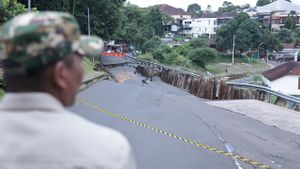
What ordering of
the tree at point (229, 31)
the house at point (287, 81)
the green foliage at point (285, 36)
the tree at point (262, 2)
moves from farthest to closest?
the tree at point (262, 2) < the green foliage at point (285, 36) < the tree at point (229, 31) < the house at point (287, 81)

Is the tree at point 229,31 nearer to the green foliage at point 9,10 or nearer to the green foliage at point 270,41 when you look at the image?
the green foliage at point 270,41

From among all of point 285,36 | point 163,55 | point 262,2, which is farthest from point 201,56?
point 262,2

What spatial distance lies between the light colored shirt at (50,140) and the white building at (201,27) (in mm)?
115471

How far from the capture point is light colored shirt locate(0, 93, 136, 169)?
1.71 meters

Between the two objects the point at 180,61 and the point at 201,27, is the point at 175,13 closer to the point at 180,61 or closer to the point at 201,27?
the point at 201,27

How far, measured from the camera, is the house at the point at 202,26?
119562 millimetres

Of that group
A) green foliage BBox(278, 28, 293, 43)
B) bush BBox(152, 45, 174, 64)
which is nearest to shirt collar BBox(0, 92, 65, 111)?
bush BBox(152, 45, 174, 64)

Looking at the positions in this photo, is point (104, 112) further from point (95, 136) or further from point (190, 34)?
point (190, 34)

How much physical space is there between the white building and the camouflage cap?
11546 centimetres

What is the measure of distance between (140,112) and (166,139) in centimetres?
426

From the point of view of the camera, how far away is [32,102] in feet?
5.82

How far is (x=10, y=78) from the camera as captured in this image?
5.98ft

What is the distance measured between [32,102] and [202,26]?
122m

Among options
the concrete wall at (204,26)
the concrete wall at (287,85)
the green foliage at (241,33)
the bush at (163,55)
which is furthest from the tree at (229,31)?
the concrete wall at (204,26)
